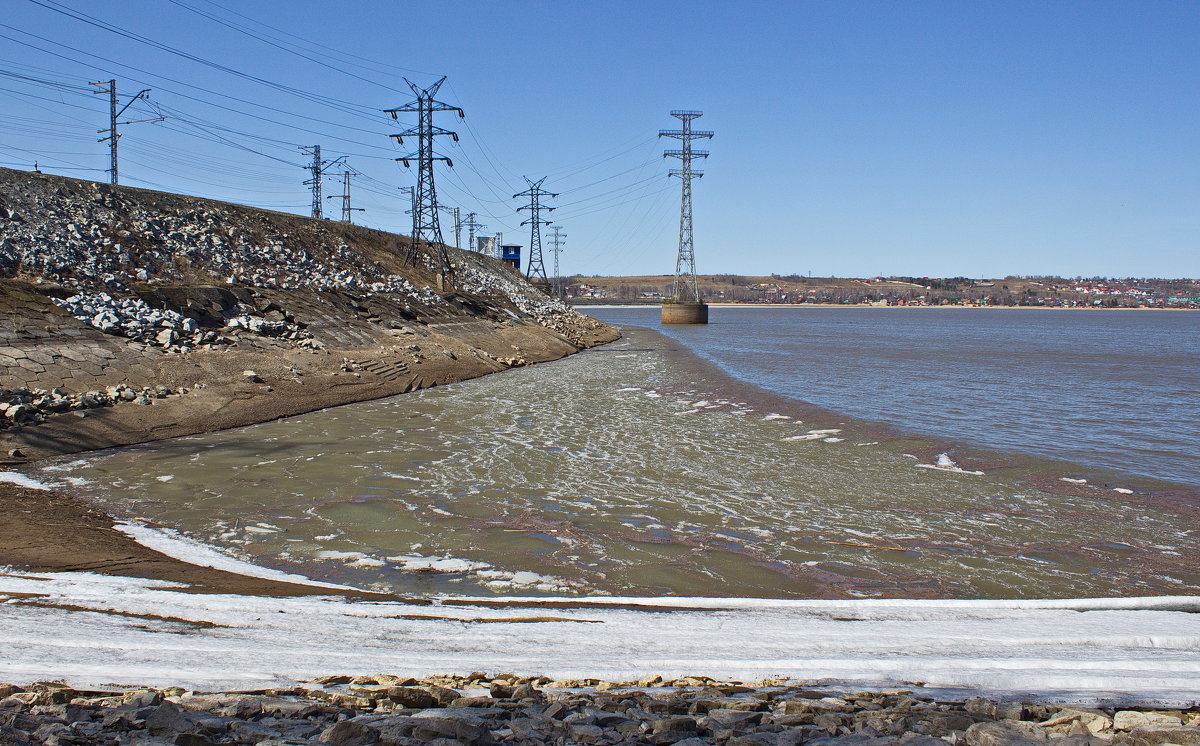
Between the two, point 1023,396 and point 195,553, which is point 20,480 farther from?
point 1023,396

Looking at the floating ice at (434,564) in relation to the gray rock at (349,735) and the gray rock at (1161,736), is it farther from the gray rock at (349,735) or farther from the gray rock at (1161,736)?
the gray rock at (1161,736)

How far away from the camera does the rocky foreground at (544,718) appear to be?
3.71 meters

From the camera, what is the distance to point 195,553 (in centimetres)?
817

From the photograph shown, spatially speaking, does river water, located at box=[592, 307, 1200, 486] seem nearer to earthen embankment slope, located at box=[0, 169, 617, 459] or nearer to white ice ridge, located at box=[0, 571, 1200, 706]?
white ice ridge, located at box=[0, 571, 1200, 706]

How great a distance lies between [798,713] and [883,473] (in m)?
9.46

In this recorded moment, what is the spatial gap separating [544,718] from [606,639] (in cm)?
170

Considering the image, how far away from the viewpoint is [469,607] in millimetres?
6617

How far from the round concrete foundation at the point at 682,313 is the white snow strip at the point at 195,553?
87389 millimetres

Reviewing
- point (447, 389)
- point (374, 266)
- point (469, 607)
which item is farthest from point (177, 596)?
point (374, 266)

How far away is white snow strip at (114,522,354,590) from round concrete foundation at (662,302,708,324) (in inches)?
3441

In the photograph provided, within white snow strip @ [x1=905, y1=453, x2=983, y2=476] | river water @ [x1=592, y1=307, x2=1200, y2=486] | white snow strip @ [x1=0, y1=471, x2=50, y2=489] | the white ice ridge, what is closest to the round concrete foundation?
river water @ [x1=592, y1=307, x2=1200, y2=486]

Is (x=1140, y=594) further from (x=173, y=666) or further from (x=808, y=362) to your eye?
(x=808, y=362)

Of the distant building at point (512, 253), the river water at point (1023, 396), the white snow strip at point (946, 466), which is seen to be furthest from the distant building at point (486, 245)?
the white snow strip at point (946, 466)

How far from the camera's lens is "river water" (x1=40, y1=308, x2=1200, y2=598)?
7.96m
